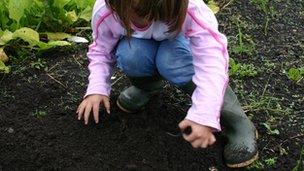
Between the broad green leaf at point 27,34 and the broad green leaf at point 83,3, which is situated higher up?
the broad green leaf at point 27,34

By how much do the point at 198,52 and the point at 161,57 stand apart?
0.23 meters

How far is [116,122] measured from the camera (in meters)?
2.19

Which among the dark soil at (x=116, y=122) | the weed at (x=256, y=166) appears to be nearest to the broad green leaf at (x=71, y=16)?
the dark soil at (x=116, y=122)

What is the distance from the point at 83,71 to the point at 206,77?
0.95 m

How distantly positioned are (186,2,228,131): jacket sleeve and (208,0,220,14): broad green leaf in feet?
3.89

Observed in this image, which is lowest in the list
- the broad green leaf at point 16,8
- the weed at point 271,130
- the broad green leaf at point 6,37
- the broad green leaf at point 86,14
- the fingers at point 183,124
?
the weed at point 271,130

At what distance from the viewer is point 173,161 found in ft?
6.62

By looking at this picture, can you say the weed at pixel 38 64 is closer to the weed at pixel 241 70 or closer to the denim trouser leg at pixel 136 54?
the denim trouser leg at pixel 136 54

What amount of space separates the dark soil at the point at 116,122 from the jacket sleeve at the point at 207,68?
0.36 meters

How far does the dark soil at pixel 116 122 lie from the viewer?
203 cm

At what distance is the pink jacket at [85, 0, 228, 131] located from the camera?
66.8 inches

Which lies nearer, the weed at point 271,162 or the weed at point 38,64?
the weed at point 271,162

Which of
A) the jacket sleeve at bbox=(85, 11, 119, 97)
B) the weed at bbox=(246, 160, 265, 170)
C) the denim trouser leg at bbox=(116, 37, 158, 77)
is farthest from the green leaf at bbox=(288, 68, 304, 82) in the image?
the jacket sleeve at bbox=(85, 11, 119, 97)

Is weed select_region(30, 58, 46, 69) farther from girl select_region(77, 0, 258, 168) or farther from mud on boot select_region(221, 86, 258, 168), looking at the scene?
mud on boot select_region(221, 86, 258, 168)
